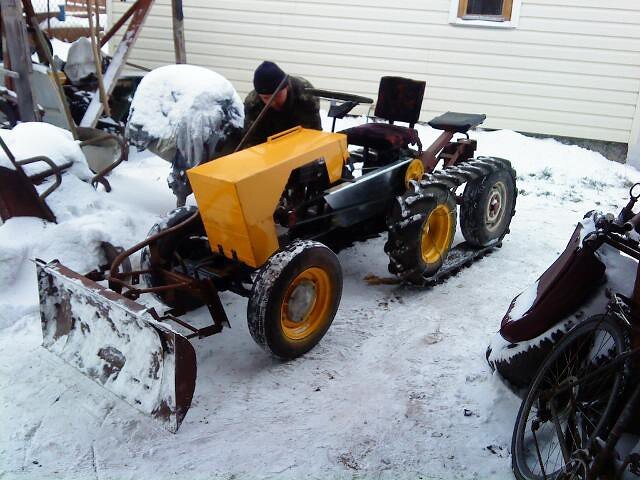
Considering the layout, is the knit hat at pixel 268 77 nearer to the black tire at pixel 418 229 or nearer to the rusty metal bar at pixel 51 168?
the black tire at pixel 418 229

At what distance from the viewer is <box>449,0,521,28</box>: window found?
27.8 ft

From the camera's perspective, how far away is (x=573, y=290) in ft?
9.89

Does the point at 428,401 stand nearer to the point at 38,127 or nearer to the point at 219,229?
the point at 219,229

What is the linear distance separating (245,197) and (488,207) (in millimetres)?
2475

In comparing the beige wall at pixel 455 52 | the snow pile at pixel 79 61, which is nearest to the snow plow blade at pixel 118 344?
the snow pile at pixel 79 61

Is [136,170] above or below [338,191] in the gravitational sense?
below

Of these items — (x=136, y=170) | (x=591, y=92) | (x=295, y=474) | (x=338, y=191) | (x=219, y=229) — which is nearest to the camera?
(x=295, y=474)

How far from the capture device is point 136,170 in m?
6.89

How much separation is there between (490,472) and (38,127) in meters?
4.32

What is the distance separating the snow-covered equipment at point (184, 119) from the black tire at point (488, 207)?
2.06 metres

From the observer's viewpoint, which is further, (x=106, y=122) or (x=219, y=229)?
(x=106, y=122)

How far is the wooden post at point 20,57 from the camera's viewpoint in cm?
571

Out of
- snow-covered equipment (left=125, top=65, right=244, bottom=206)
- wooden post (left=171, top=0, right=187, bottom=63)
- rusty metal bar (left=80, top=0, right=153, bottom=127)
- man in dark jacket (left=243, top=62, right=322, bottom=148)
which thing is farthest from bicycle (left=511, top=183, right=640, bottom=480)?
wooden post (left=171, top=0, right=187, bottom=63)

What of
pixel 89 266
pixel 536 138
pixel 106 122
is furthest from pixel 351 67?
pixel 89 266
